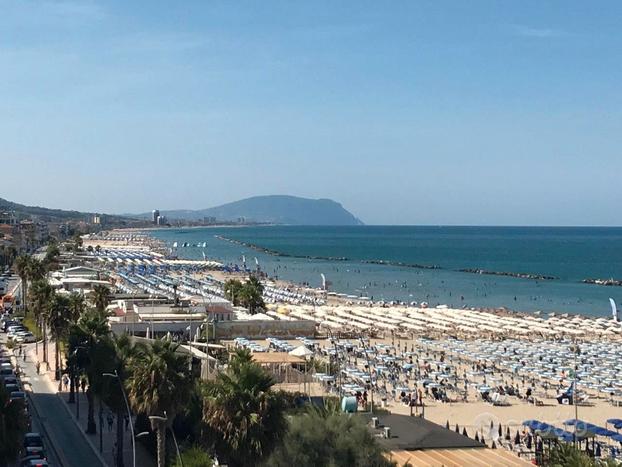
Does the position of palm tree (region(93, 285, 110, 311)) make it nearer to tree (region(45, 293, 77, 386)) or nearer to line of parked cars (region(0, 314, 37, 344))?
line of parked cars (region(0, 314, 37, 344))

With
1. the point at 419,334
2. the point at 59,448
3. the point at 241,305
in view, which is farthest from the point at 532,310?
the point at 59,448

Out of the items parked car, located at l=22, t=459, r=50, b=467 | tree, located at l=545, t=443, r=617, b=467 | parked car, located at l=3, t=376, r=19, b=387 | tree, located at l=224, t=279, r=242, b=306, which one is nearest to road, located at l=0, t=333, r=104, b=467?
parked car, located at l=3, t=376, r=19, b=387

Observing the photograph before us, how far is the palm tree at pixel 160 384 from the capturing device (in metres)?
21.2

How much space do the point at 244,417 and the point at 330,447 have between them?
90.2 inches

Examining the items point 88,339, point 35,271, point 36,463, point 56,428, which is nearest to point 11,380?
point 56,428

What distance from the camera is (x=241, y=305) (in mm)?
72688

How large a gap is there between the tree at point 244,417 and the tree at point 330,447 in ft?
1.58

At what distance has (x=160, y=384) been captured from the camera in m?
21.2

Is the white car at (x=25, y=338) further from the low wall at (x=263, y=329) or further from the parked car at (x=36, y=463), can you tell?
the parked car at (x=36, y=463)

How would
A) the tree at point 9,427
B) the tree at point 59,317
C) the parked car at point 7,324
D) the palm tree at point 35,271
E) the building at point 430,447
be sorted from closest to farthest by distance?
1. the tree at point 9,427
2. the building at point 430,447
3. the tree at point 59,317
4. the parked car at point 7,324
5. the palm tree at point 35,271

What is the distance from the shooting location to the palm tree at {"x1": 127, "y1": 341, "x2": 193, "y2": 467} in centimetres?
2120

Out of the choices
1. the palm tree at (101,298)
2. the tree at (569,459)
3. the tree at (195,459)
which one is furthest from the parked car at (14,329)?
the tree at (569,459)

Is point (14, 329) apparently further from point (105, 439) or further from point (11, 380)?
point (105, 439)

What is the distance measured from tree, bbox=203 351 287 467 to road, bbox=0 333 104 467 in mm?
9748
